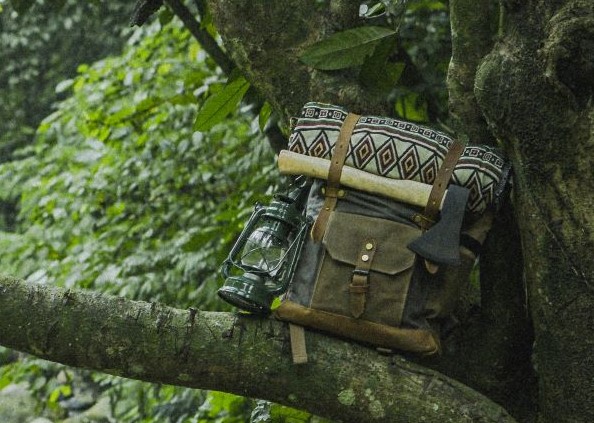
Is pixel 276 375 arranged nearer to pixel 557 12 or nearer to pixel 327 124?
pixel 327 124

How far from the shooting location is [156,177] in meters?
4.66

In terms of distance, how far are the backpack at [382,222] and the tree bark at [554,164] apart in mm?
98

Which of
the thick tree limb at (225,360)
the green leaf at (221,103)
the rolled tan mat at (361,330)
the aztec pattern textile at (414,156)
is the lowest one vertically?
the thick tree limb at (225,360)

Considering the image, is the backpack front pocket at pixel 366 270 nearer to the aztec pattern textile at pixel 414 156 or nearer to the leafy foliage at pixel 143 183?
the aztec pattern textile at pixel 414 156

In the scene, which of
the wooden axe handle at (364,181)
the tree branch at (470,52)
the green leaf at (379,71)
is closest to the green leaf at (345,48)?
the green leaf at (379,71)

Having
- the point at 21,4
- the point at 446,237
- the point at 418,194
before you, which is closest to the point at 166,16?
the point at 21,4

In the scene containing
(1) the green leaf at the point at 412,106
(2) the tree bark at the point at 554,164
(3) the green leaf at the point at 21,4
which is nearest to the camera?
(2) the tree bark at the point at 554,164

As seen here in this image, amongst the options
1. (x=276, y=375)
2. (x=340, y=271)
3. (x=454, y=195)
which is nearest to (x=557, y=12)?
(x=454, y=195)

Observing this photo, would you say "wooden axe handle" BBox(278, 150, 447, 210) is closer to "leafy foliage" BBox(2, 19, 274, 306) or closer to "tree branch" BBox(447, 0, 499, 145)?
"tree branch" BBox(447, 0, 499, 145)

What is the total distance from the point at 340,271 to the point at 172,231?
2.73 meters

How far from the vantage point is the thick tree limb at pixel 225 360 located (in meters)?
1.88

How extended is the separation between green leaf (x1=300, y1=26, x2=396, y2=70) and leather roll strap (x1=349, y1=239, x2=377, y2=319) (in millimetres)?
525

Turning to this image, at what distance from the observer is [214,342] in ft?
6.24

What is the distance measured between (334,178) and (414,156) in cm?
18
